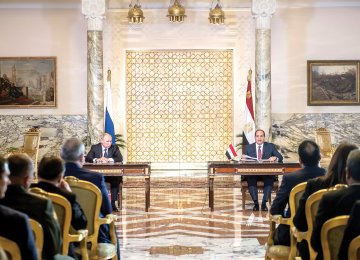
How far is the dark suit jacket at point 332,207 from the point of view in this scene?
4.78 m

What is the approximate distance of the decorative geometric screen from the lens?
61.1 feet

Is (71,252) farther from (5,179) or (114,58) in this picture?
(114,58)

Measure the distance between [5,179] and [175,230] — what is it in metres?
6.77

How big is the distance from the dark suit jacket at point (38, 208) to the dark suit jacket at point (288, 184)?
2621mm

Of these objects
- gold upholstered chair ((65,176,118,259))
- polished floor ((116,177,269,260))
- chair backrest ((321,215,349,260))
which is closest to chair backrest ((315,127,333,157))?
polished floor ((116,177,269,260))

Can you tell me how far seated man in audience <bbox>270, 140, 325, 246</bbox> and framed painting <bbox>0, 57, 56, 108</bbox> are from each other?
40.8 ft

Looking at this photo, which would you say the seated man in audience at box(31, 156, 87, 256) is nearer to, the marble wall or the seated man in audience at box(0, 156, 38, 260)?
the seated man in audience at box(0, 156, 38, 260)

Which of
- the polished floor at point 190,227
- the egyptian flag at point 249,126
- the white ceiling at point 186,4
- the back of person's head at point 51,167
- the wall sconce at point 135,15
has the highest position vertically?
the white ceiling at point 186,4

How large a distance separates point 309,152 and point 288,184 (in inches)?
14.4

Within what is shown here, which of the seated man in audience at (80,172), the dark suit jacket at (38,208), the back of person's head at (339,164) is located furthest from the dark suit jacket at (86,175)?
the back of person's head at (339,164)

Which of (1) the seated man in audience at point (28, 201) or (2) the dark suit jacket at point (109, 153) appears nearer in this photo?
(1) the seated man in audience at point (28, 201)

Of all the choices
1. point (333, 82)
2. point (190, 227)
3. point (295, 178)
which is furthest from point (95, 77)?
point (295, 178)

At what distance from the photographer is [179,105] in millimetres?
18797

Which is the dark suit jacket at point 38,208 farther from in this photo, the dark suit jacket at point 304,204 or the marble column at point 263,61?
the marble column at point 263,61
